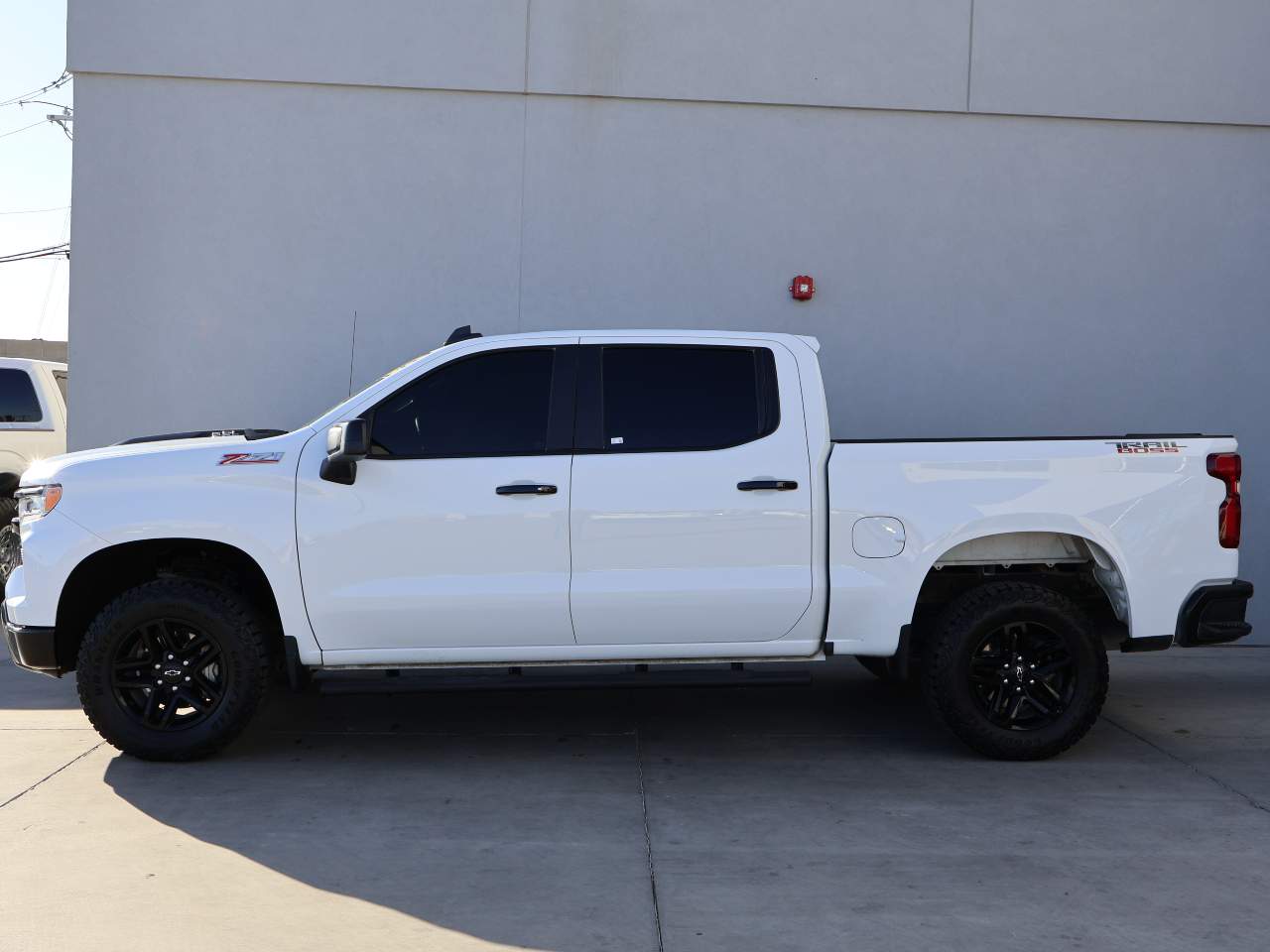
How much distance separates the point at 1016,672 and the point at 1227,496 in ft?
4.34

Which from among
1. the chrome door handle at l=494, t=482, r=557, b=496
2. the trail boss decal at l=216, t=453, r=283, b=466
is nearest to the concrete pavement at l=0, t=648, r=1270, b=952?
the chrome door handle at l=494, t=482, r=557, b=496

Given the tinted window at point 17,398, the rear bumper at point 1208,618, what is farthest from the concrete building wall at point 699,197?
the rear bumper at point 1208,618

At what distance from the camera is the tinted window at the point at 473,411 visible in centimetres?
587

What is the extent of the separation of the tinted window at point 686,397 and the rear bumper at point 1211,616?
2.18 metres

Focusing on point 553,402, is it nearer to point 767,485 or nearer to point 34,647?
point 767,485

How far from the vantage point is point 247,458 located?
19.1ft

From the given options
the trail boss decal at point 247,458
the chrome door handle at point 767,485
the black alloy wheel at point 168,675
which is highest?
the trail boss decal at point 247,458

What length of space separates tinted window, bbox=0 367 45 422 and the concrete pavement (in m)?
4.49

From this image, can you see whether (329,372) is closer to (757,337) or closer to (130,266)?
(130,266)

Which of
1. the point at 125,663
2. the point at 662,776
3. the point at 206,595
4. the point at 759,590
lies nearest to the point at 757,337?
the point at 759,590

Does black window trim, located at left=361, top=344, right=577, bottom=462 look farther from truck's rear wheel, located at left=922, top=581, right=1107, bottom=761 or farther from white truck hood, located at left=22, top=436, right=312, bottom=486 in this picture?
truck's rear wheel, located at left=922, top=581, right=1107, bottom=761

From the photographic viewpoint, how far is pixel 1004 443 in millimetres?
5941

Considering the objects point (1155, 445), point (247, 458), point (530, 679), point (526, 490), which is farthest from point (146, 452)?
point (1155, 445)

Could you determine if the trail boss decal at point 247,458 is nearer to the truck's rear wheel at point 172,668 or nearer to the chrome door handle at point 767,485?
the truck's rear wheel at point 172,668
